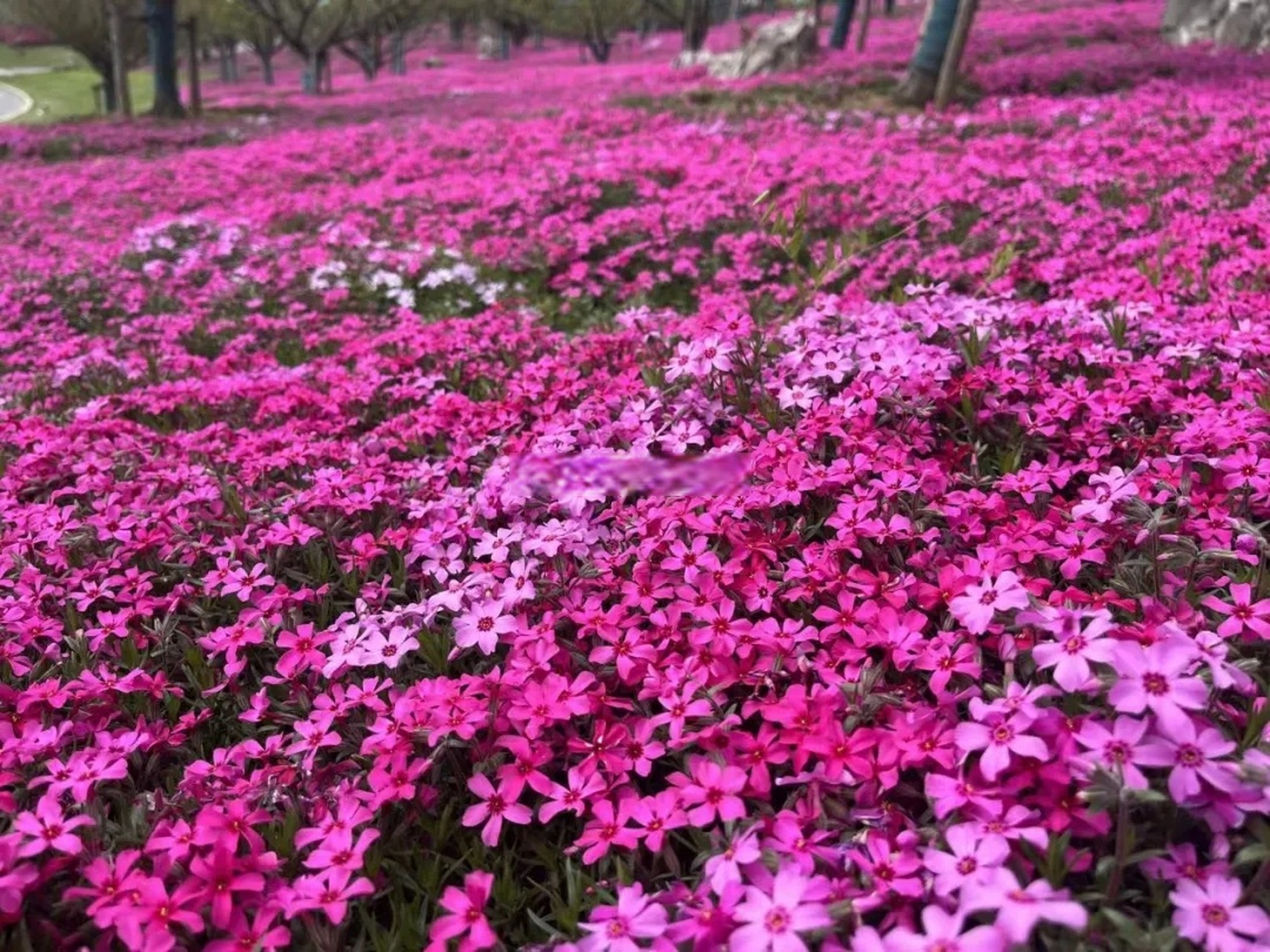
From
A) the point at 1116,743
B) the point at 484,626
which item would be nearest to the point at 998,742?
the point at 1116,743

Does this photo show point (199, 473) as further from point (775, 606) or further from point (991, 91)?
point (991, 91)

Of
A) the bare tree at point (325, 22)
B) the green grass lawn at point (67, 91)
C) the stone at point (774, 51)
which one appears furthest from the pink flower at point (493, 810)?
the green grass lawn at point (67, 91)

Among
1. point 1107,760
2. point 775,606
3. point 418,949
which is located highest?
point 1107,760

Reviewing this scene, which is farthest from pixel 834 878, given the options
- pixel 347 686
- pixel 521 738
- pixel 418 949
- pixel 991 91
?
pixel 991 91

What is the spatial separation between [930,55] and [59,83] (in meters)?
60.5

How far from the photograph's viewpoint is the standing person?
16.6m

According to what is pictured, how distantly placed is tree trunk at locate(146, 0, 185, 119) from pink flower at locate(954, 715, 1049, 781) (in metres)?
30.0

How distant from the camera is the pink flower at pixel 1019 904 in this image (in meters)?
1.79

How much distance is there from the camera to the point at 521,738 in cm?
263

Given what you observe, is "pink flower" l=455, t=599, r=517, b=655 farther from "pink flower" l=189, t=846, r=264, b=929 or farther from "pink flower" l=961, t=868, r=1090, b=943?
"pink flower" l=961, t=868, r=1090, b=943

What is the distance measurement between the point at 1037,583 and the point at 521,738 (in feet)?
5.37

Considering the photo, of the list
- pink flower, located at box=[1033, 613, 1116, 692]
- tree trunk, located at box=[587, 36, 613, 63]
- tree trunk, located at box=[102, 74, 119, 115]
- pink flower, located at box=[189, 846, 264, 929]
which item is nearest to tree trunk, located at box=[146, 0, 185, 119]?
tree trunk, located at box=[102, 74, 119, 115]

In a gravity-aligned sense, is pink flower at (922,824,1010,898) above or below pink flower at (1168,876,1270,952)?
below

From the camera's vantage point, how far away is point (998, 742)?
7.29 ft
